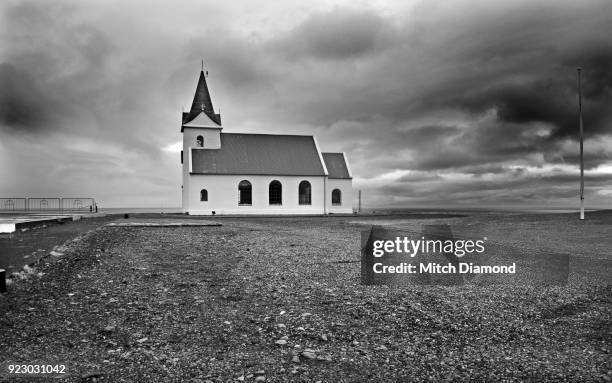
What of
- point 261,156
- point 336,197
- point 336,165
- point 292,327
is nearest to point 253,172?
point 261,156

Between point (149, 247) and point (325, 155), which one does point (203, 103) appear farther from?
point (149, 247)

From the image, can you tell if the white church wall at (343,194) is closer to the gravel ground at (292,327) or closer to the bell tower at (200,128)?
the bell tower at (200,128)

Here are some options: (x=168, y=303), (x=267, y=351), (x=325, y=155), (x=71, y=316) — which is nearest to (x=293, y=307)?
(x=267, y=351)

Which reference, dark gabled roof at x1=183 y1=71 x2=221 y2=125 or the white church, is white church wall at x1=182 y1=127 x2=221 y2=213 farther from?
dark gabled roof at x1=183 y1=71 x2=221 y2=125

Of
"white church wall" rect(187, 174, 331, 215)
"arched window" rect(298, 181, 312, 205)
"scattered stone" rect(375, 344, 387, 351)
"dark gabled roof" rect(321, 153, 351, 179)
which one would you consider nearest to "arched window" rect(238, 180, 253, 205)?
"white church wall" rect(187, 174, 331, 215)

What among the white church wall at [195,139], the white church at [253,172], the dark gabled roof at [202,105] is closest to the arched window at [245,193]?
the white church at [253,172]

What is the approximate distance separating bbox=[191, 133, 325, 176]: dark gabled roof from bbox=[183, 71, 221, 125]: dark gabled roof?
2.62m

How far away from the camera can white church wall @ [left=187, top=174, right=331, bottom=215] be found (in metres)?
43.8

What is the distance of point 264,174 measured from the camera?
150ft

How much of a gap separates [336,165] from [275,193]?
28.6 feet

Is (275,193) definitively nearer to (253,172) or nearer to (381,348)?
(253,172)

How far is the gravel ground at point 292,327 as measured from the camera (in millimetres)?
4414

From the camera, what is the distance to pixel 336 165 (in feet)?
165

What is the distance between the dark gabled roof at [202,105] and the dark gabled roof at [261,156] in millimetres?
2616
